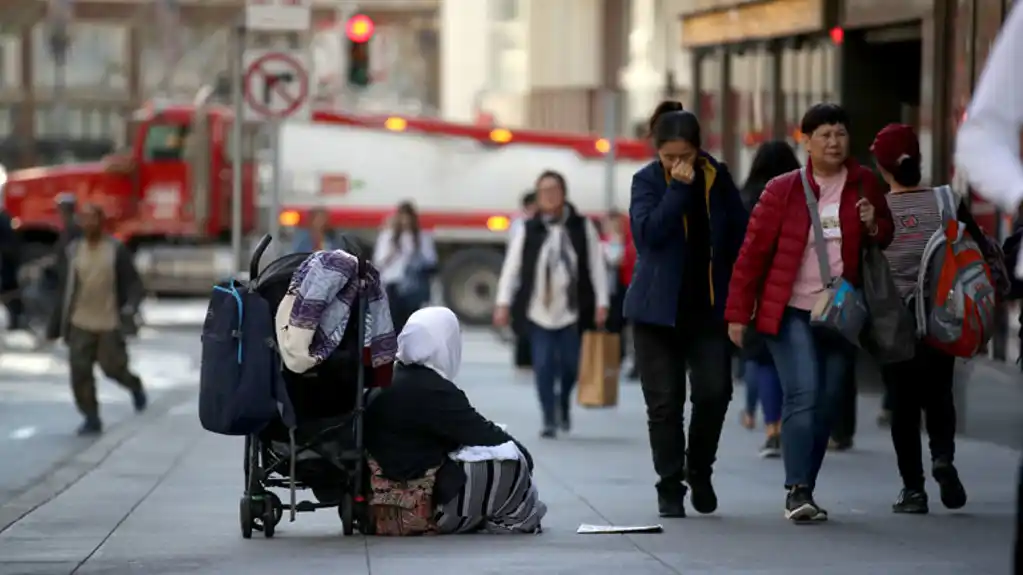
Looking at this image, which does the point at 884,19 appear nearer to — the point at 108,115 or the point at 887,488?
the point at 887,488

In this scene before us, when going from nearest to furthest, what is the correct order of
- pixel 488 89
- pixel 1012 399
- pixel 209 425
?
pixel 209 425
pixel 1012 399
pixel 488 89

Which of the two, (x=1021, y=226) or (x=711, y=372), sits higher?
(x=1021, y=226)

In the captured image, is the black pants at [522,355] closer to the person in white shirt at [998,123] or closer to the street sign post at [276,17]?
the street sign post at [276,17]

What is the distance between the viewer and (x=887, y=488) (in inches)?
448

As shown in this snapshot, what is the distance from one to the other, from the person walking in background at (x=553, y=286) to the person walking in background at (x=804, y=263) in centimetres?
521

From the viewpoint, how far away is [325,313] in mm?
9078

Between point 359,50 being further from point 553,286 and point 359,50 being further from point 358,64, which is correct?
point 553,286

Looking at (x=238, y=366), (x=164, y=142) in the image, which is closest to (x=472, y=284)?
(x=164, y=142)

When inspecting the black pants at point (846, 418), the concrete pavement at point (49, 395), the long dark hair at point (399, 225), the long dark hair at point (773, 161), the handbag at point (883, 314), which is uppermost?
the long dark hair at point (773, 161)

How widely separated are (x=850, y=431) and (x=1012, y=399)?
92 cm

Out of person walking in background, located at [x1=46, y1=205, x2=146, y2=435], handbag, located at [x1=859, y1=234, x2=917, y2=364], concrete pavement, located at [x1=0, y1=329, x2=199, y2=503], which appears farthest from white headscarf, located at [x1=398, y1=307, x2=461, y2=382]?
person walking in background, located at [x1=46, y1=205, x2=146, y2=435]

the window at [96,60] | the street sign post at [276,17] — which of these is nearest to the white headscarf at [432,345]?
the street sign post at [276,17]

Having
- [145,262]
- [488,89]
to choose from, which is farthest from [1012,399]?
[488,89]

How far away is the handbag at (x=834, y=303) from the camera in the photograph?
938 centimetres
